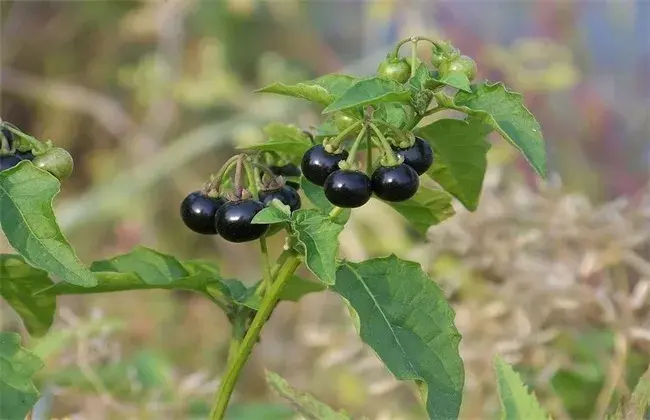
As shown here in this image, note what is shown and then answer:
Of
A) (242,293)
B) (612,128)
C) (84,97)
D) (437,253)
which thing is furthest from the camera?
(84,97)

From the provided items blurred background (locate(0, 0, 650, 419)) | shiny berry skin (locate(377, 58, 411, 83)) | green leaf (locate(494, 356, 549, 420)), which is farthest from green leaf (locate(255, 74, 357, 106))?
blurred background (locate(0, 0, 650, 419))

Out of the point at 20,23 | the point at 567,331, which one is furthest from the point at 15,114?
the point at 567,331

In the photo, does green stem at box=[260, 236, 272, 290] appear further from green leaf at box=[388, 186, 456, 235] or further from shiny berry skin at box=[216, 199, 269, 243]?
green leaf at box=[388, 186, 456, 235]

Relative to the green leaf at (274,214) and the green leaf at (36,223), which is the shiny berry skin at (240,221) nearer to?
the green leaf at (274,214)

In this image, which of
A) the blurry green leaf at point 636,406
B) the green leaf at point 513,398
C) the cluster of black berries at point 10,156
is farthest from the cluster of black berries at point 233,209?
the blurry green leaf at point 636,406

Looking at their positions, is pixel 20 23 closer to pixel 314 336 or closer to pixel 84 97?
pixel 84 97

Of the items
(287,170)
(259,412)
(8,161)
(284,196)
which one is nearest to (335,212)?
(284,196)
